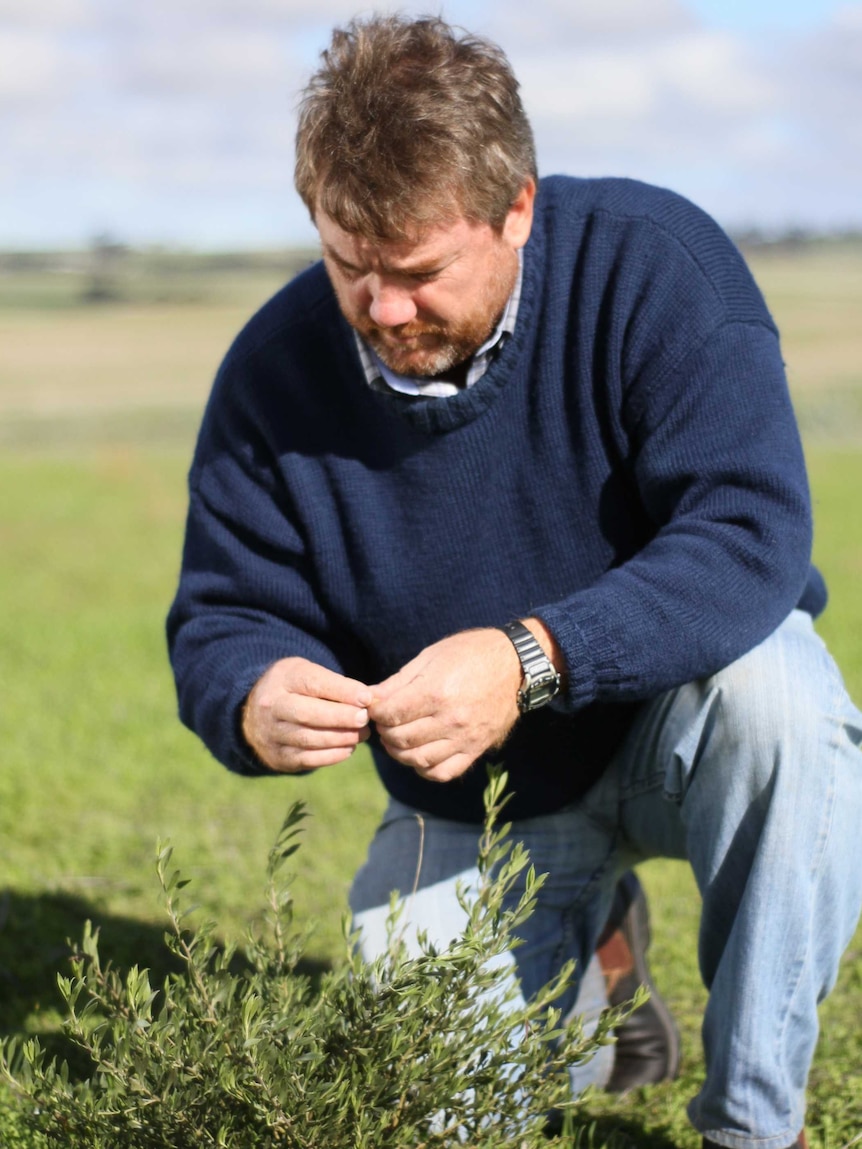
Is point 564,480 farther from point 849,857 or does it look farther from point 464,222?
point 849,857

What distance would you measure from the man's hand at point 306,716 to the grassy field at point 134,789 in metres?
0.64

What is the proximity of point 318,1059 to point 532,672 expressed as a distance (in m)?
0.67

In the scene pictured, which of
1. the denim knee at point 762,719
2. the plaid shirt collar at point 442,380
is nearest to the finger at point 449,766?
the denim knee at point 762,719

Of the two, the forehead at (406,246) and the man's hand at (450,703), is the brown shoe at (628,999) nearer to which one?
the man's hand at (450,703)

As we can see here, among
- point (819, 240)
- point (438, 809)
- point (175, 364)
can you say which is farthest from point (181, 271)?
point (438, 809)

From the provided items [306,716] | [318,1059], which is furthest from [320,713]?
[318,1059]

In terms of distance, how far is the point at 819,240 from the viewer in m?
34.5

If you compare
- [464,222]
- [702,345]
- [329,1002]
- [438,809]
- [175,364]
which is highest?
[464,222]

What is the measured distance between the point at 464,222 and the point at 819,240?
34414mm

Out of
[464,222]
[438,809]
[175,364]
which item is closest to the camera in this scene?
[464,222]

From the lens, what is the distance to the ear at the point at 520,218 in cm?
251

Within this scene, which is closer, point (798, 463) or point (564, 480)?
point (798, 463)

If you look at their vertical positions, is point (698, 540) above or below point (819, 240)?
above

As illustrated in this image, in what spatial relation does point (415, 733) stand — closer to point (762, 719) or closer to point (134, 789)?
point (762, 719)
